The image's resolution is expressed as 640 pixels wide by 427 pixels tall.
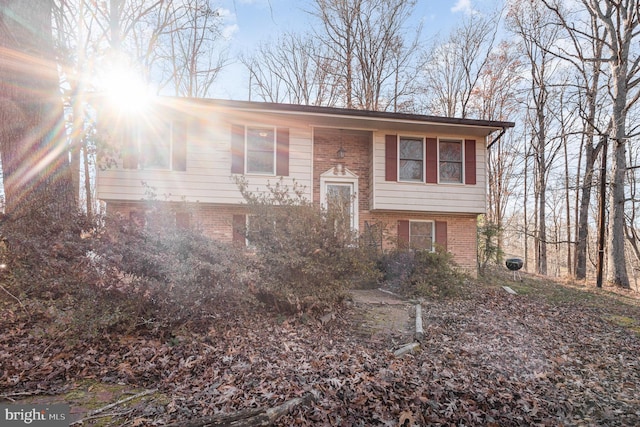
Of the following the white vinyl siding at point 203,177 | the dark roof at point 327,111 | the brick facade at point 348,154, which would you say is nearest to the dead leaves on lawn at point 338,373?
the white vinyl siding at point 203,177

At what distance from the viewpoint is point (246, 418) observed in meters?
2.43

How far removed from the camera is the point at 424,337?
4.82 metres

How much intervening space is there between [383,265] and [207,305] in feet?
17.5

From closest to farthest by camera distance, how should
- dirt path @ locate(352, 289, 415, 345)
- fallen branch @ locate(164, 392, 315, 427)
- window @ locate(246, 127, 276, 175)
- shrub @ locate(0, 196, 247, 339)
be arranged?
fallen branch @ locate(164, 392, 315, 427) < shrub @ locate(0, 196, 247, 339) < dirt path @ locate(352, 289, 415, 345) < window @ locate(246, 127, 276, 175)

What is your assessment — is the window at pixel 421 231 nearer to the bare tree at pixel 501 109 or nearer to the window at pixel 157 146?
the bare tree at pixel 501 109

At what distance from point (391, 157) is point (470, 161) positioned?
273 centimetres

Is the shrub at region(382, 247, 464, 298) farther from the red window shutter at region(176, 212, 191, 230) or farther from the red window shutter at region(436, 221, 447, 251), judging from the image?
the red window shutter at region(176, 212, 191, 230)

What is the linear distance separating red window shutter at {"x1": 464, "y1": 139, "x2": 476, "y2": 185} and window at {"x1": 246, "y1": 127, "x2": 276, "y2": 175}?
21.1 feet

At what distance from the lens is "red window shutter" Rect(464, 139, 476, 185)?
35.8ft

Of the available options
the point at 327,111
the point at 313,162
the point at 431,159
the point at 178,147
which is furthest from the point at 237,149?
the point at 431,159

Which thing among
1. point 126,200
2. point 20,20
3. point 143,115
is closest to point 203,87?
point 143,115

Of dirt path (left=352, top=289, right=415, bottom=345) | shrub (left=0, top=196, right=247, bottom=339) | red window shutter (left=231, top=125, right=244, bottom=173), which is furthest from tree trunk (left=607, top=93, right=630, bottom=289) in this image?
shrub (left=0, top=196, right=247, bottom=339)

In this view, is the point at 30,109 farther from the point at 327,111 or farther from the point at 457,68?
the point at 457,68

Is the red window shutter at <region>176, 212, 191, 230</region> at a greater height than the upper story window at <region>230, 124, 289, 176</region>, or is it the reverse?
the upper story window at <region>230, 124, 289, 176</region>
